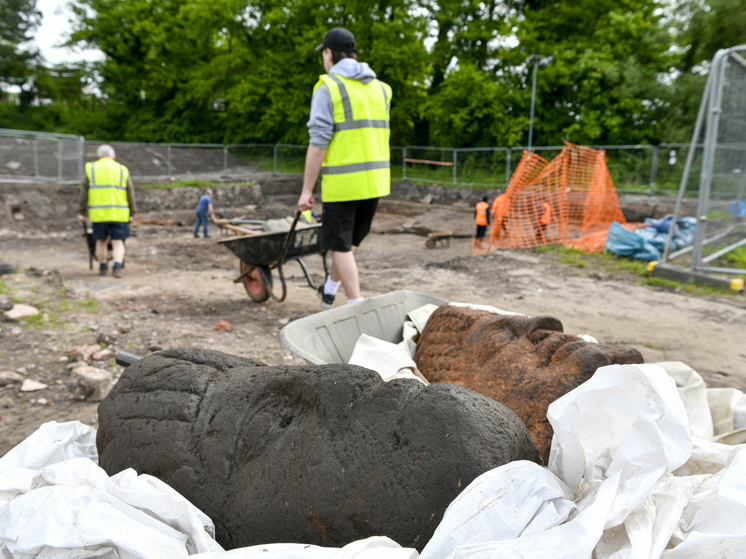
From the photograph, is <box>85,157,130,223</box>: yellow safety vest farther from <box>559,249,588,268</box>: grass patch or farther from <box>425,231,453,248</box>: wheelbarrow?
<box>559,249,588,268</box>: grass patch

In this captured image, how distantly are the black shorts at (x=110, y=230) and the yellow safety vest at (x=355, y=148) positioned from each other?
4.47 meters

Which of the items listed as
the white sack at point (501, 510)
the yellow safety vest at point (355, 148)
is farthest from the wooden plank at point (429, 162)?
the white sack at point (501, 510)

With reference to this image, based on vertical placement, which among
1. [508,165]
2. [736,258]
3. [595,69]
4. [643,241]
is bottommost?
[736,258]

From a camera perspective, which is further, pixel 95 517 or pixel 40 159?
pixel 40 159

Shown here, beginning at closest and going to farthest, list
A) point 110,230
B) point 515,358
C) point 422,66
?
point 515,358, point 110,230, point 422,66

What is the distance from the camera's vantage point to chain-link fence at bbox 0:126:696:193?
1457cm

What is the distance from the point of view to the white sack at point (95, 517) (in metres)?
1.26

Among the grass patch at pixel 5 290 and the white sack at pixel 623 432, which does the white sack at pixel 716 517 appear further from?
the grass patch at pixel 5 290

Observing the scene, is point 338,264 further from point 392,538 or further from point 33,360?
point 392,538

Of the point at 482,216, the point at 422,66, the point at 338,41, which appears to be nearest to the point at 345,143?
the point at 338,41

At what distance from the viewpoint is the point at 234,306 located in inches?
221

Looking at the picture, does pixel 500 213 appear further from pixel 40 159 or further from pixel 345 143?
pixel 40 159

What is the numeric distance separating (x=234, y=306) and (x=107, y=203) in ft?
9.09

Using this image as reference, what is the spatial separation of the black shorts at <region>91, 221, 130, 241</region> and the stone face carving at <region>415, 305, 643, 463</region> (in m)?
5.81
